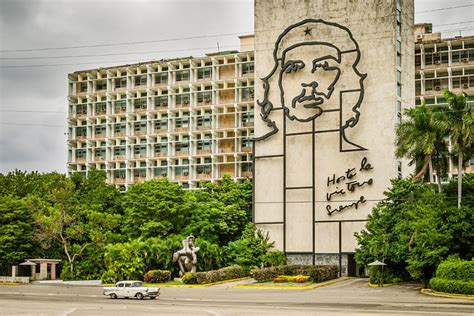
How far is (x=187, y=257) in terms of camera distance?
7138cm

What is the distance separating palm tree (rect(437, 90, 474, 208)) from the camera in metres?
57.3

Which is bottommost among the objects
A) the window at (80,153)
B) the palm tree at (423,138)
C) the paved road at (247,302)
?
the paved road at (247,302)

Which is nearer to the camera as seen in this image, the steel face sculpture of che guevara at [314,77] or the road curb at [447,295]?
the road curb at [447,295]

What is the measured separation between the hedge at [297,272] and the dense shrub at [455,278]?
15206 mm

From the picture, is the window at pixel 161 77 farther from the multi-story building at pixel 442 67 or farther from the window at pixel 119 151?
the multi-story building at pixel 442 67

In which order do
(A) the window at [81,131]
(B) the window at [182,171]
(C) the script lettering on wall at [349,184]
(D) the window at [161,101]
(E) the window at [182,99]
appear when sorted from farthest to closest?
1. (A) the window at [81,131]
2. (D) the window at [161,101]
3. (E) the window at [182,99]
4. (B) the window at [182,171]
5. (C) the script lettering on wall at [349,184]

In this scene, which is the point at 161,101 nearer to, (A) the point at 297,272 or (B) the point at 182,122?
(B) the point at 182,122

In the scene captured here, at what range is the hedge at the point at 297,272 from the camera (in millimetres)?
66562

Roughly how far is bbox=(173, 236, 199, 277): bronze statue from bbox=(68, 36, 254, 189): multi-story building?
132 feet

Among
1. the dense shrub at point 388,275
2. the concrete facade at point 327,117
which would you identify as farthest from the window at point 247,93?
the dense shrub at point 388,275

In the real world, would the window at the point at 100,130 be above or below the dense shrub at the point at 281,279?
above

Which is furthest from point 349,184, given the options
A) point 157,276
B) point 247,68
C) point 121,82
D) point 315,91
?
point 121,82

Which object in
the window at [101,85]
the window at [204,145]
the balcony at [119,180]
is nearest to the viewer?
the window at [204,145]

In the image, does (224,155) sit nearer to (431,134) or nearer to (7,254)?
(7,254)
